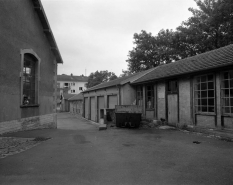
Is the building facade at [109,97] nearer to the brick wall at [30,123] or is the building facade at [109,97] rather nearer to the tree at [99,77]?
the brick wall at [30,123]

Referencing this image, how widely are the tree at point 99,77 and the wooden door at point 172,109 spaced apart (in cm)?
3907

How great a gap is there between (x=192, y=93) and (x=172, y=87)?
176cm

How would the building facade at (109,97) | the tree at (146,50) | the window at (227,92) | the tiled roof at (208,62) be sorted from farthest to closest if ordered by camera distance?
1. the tree at (146,50)
2. the building facade at (109,97)
3. the tiled roof at (208,62)
4. the window at (227,92)

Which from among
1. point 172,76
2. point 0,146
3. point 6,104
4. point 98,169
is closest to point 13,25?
point 6,104

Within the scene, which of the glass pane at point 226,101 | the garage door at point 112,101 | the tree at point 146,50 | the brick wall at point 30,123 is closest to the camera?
the brick wall at point 30,123

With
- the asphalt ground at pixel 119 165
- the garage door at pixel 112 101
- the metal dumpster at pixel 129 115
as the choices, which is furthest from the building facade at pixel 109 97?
the asphalt ground at pixel 119 165

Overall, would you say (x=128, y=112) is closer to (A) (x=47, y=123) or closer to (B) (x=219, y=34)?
(A) (x=47, y=123)

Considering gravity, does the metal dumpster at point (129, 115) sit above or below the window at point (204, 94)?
below

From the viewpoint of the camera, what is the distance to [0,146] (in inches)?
258

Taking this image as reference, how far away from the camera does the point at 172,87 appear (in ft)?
40.0

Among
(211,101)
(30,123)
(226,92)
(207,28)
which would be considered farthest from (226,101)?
(207,28)

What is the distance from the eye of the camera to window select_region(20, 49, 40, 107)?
384 inches

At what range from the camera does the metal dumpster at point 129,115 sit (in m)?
12.0

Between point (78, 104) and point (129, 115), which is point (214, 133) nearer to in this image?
point (129, 115)
